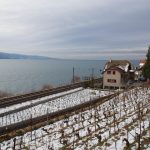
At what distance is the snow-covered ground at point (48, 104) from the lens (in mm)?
33838

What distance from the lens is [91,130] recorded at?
2639 cm

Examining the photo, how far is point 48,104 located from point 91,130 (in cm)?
1552

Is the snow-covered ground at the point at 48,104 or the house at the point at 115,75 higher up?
the house at the point at 115,75

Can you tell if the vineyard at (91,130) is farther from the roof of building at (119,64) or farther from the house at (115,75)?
the roof of building at (119,64)

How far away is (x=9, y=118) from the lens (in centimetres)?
3378

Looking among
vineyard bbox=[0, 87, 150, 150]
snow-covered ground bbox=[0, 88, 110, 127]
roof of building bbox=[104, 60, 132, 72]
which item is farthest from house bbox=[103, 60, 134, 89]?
vineyard bbox=[0, 87, 150, 150]

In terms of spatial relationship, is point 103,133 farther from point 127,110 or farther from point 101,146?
point 127,110

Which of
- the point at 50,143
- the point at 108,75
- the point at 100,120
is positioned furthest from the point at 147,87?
the point at 50,143

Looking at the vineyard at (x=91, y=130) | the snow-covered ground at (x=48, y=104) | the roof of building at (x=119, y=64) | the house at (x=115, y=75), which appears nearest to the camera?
the vineyard at (x=91, y=130)

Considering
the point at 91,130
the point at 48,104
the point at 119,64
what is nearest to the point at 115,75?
the point at 119,64

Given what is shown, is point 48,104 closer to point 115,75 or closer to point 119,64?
point 115,75

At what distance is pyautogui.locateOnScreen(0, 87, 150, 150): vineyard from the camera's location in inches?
860

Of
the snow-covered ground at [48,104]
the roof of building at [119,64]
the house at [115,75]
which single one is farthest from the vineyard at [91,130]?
the roof of building at [119,64]

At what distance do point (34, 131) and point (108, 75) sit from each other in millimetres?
33735
